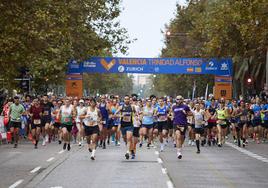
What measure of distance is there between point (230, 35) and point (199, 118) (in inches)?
715

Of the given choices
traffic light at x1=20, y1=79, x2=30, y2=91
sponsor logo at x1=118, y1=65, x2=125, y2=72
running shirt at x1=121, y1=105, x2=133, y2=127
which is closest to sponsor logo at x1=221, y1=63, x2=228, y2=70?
sponsor logo at x1=118, y1=65, x2=125, y2=72

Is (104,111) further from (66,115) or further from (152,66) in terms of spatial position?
(152,66)

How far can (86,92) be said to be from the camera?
373ft

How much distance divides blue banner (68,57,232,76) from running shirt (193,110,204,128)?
25.7 metres

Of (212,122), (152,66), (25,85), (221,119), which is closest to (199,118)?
(221,119)

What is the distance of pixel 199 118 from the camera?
1096 inches

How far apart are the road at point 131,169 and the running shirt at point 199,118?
1.07m

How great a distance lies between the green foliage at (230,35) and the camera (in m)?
31.4

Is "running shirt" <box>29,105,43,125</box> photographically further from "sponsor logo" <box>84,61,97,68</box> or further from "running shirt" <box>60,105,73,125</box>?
"sponsor logo" <box>84,61,97,68</box>

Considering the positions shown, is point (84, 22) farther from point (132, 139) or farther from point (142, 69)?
point (132, 139)

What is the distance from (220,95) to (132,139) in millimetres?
32176

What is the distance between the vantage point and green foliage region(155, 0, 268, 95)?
31394mm

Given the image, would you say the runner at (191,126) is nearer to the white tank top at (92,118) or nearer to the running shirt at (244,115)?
the running shirt at (244,115)

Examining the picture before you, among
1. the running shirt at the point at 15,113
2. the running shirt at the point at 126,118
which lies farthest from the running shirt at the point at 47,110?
the running shirt at the point at 126,118
